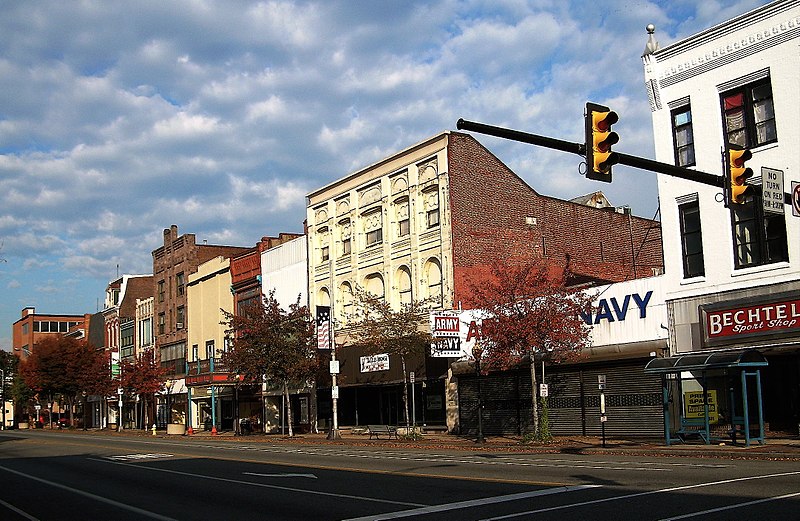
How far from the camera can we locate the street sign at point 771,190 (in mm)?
16359

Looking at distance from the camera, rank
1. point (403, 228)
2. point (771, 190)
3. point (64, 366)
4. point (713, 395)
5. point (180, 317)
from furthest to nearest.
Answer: point (64, 366) → point (180, 317) → point (403, 228) → point (713, 395) → point (771, 190)

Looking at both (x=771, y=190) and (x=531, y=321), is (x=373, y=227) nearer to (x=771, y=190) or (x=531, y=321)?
Answer: (x=531, y=321)

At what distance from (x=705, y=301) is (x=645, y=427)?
5.34 metres

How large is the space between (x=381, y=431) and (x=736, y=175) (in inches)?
1288

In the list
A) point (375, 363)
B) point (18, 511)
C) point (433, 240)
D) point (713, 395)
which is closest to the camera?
point (18, 511)

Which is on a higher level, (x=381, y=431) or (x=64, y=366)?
(x=64, y=366)

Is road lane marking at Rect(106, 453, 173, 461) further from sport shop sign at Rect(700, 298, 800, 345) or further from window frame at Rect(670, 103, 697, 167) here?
→ window frame at Rect(670, 103, 697, 167)

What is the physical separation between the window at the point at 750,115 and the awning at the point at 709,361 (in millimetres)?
7418

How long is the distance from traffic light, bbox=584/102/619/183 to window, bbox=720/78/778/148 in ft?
59.5

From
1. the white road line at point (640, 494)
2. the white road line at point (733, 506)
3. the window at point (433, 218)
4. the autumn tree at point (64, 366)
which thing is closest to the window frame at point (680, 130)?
the window at point (433, 218)

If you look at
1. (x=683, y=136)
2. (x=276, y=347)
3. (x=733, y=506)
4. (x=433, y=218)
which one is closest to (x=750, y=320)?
(x=683, y=136)

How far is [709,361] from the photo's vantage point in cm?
2639

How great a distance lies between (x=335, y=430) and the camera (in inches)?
1670

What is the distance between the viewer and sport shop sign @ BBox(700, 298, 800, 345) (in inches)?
1067
